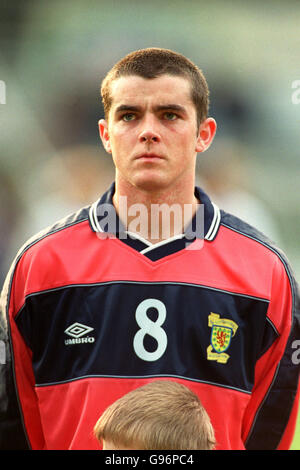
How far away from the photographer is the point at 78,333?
1.29 m

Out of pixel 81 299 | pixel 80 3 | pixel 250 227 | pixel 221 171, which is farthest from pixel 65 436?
pixel 80 3

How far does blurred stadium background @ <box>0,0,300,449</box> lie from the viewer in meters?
1.75

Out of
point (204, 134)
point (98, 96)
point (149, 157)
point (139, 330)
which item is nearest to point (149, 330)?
point (139, 330)

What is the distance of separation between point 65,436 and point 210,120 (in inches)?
32.1

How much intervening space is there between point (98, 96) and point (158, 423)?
1065 millimetres

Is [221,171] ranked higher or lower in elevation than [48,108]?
lower

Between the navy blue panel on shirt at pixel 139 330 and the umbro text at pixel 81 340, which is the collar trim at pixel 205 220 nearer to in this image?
the navy blue panel on shirt at pixel 139 330

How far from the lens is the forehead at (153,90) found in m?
1.27

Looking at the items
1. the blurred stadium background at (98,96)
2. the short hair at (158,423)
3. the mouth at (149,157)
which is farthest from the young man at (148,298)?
the blurred stadium background at (98,96)

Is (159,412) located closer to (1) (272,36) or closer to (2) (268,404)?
(2) (268,404)

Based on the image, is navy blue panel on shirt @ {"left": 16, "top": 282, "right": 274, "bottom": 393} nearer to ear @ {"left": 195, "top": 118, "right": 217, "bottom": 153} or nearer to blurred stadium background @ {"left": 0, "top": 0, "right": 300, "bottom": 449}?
ear @ {"left": 195, "top": 118, "right": 217, "bottom": 153}

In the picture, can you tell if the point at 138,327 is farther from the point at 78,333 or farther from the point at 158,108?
the point at 158,108

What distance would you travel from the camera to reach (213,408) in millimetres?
1270

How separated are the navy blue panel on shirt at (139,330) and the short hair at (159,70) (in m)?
0.42
